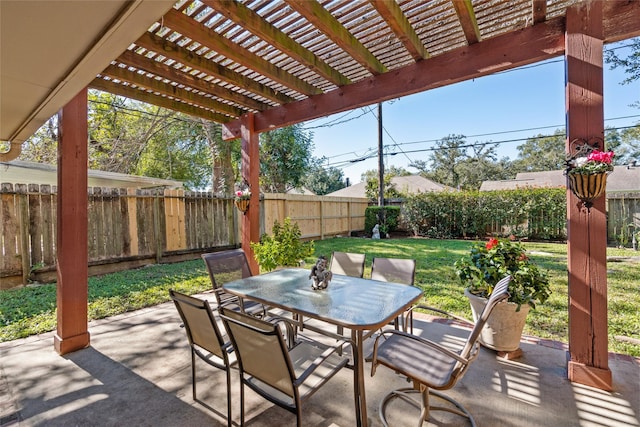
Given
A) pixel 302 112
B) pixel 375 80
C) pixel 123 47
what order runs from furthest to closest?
pixel 302 112, pixel 375 80, pixel 123 47

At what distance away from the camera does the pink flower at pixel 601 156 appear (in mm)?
1904

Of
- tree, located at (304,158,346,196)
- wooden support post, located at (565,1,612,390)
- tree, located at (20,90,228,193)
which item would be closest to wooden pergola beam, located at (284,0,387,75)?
wooden support post, located at (565,1,612,390)

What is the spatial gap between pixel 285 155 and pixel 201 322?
10.3 meters

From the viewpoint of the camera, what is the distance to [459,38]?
8.66 feet

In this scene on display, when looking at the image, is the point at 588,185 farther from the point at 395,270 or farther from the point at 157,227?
the point at 157,227

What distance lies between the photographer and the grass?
311 centimetres

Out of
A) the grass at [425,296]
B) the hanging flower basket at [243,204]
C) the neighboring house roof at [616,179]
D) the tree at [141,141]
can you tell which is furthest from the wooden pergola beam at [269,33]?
the neighboring house roof at [616,179]

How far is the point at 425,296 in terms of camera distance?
13.6 feet

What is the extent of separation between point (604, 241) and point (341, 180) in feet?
99.6

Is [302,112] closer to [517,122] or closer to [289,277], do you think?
[289,277]

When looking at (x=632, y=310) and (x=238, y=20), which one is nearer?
(x=238, y=20)

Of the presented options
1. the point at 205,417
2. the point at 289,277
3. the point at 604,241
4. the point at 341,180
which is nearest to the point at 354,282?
the point at 289,277

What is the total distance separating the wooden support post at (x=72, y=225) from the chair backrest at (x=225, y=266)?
1.10 m

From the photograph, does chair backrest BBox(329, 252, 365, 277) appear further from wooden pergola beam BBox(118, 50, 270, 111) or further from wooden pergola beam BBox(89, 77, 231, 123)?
wooden pergola beam BBox(89, 77, 231, 123)
